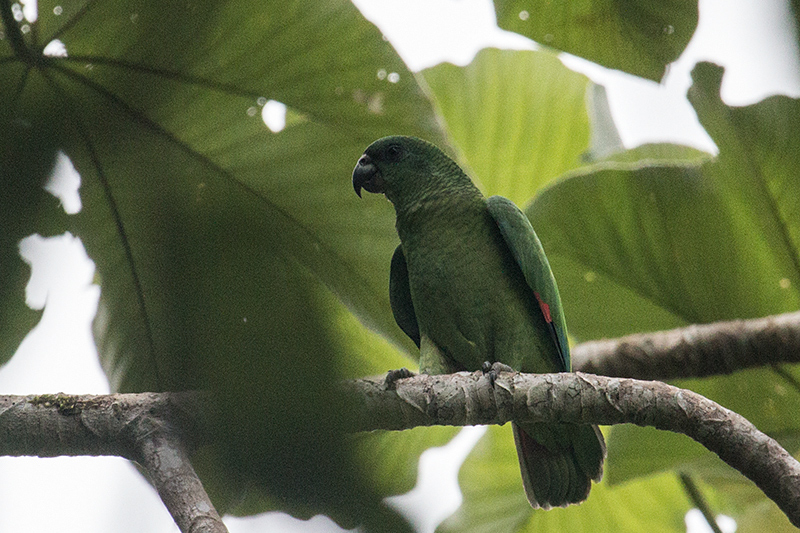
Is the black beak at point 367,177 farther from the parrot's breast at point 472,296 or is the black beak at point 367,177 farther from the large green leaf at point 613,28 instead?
the large green leaf at point 613,28

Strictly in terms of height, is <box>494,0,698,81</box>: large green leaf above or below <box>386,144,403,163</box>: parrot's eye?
below

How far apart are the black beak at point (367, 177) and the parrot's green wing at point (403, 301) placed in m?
0.20

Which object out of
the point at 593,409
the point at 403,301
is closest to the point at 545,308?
the point at 403,301

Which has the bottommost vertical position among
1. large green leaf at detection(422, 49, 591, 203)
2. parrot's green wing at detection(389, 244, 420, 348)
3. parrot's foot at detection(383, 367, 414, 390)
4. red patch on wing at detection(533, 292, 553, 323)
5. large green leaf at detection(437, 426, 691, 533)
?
large green leaf at detection(437, 426, 691, 533)

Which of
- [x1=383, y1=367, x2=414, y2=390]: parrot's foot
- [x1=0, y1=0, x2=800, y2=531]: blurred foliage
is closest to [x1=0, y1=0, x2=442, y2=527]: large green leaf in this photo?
[x1=0, y1=0, x2=800, y2=531]: blurred foliage

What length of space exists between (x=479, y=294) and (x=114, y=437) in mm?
1232

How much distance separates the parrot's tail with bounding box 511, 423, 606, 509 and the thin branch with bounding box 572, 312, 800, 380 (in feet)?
1.14

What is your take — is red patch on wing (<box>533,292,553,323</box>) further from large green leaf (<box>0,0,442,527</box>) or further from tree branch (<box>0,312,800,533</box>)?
large green leaf (<box>0,0,442,527</box>)

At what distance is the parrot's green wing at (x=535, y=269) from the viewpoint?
1.98 m

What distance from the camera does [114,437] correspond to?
1.01 meters

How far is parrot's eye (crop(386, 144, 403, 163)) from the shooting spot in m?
2.04

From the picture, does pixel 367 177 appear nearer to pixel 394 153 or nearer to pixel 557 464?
pixel 394 153

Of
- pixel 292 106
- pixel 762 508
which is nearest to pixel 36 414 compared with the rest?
pixel 292 106

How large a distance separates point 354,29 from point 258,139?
48cm
